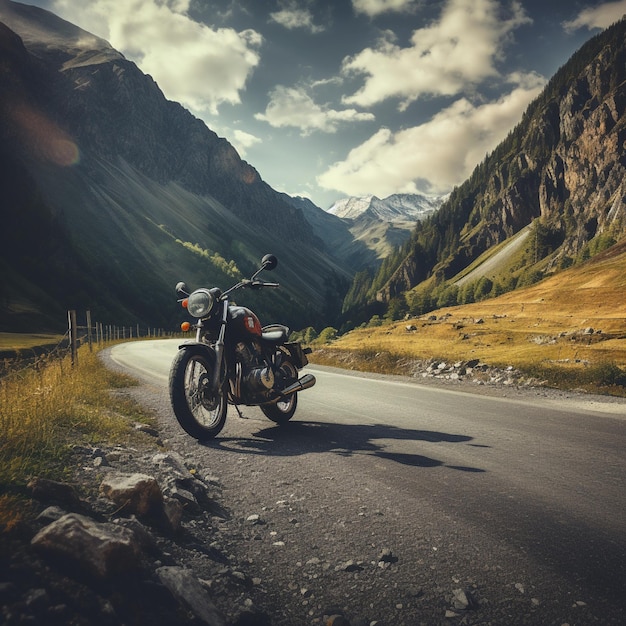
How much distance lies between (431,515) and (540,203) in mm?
177951

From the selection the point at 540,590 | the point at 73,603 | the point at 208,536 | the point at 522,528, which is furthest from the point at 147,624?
the point at 522,528

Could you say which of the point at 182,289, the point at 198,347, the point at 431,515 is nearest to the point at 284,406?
the point at 198,347

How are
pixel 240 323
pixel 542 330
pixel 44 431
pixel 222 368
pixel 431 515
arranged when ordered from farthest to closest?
pixel 542 330 → pixel 240 323 → pixel 222 368 → pixel 44 431 → pixel 431 515

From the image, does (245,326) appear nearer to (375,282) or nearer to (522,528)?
(522,528)

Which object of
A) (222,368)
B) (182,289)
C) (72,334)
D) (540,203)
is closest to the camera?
(222,368)

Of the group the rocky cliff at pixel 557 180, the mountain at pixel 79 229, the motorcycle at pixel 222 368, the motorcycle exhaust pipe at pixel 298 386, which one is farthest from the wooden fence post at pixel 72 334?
the rocky cliff at pixel 557 180

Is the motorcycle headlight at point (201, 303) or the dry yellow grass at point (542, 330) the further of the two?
the dry yellow grass at point (542, 330)

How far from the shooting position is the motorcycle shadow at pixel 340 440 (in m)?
5.40

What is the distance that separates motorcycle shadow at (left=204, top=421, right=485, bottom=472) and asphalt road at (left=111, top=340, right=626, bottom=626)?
31 mm

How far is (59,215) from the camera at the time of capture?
111 meters

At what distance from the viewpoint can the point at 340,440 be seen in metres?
6.17

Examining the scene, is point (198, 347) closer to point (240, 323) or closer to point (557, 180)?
point (240, 323)

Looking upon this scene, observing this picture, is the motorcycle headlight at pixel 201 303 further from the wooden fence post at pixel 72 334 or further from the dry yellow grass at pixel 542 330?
the dry yellow grass at pixel 542 330

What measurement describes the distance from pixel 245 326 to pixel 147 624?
4837 mm
